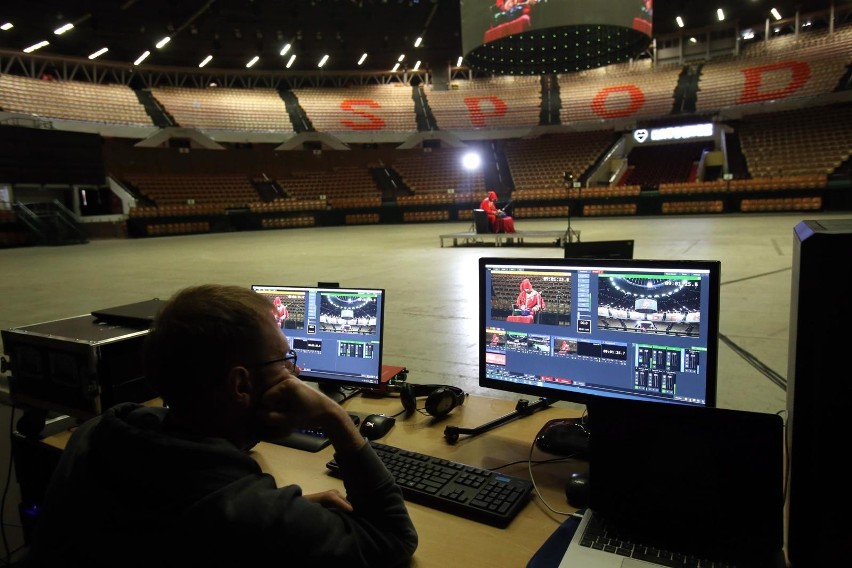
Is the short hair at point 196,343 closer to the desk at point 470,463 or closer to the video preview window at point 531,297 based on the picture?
the desk at point 470,463

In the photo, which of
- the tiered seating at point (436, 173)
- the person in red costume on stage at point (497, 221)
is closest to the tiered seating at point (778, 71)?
the tiered seating at point (436, 173)

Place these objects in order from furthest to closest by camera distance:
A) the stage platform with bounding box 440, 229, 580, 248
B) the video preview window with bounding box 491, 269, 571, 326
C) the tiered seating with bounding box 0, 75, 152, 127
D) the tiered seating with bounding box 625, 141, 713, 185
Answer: the tiered seating with bounding box 625, 141, 713, 185, the tiered seating with bounding box 0, 75, 152, 127, the stage platform with bounding box 440, 229, 580, 248, the video preview window with bounding box 491, 269, 571, 326

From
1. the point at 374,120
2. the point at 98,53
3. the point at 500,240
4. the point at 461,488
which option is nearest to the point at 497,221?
the point at 500,240

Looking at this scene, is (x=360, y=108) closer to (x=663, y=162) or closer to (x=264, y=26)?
(x=264, y=26)

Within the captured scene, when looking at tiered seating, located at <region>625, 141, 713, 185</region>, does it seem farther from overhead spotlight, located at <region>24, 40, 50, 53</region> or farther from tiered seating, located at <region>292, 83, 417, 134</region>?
overhead spotlight, located at <region>24, 40, 50, 53</region>

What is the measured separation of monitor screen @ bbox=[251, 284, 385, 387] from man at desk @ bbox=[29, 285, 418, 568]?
829 mm

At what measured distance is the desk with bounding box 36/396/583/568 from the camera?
114 cm

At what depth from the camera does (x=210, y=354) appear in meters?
0.92

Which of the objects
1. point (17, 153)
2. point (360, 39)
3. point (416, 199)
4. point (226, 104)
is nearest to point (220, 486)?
point (17, 153)

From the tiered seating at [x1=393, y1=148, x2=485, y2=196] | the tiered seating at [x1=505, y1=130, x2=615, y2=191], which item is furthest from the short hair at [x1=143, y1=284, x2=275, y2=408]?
the tiered seating at [x1=505, y1=130, x2=615, y2=191]

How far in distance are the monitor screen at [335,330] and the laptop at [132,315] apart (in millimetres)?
522

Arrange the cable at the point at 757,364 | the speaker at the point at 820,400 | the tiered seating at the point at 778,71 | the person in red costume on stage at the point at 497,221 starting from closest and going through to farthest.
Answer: the speaker at the point at 820,400 → the cable at the point at 757,364 → the person in red costume on stage at the point at 497,221 → the tiered seating at the point at 778,71

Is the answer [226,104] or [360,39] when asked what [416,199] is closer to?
[360,39]

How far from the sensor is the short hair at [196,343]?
909mm
